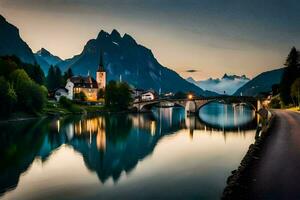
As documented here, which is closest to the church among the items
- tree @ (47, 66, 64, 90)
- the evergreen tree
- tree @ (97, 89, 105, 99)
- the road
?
tree @ (97, 89, 105, 99)

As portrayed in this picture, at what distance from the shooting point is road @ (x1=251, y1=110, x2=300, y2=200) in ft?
54.8

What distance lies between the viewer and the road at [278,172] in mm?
16703

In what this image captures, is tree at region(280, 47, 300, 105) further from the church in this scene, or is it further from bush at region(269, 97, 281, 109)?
the church

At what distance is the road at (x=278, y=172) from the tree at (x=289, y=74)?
81.5 m

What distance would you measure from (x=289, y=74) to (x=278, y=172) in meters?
97.6

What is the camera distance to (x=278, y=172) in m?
20.7

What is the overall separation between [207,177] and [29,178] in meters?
14.8

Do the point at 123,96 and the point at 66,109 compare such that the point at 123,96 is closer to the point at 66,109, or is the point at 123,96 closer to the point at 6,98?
the point at 66,109

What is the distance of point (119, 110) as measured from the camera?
466 feet

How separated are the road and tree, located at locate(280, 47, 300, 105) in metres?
81.5

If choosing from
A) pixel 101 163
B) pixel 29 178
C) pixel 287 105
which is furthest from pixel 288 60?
pixel 29 178

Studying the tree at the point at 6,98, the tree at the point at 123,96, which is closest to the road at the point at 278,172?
the tree at the point at 6,98

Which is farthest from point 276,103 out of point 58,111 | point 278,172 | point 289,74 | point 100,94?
point 278,172

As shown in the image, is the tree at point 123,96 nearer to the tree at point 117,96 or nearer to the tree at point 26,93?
the tree at point 117,96
